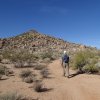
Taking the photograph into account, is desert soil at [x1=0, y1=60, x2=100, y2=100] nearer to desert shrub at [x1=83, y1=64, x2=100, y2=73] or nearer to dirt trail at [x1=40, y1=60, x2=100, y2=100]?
dirt trail at [x1=40, y1=60, x2=100, y2=100]

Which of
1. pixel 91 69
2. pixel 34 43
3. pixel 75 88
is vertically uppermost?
pixel 34 43

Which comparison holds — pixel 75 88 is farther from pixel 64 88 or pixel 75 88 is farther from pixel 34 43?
pixel 34 43

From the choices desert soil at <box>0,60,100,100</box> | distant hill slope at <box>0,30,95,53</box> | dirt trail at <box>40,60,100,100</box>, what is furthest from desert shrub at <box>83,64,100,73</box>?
distant hill slope at <box>0,30,95,53</box>

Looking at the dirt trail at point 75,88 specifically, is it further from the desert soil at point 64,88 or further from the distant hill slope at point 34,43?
the distant hill slope at point 34,43

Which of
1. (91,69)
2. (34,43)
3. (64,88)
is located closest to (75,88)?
(64,88)

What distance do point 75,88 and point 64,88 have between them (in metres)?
0.57

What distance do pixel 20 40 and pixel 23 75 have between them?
61.7 meters

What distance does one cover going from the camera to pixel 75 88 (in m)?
13.4

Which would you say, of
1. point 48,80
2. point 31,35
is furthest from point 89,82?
point 31,35

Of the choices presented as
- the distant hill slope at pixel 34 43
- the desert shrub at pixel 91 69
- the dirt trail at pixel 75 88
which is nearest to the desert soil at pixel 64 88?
the dirt trail at pixel 75 88

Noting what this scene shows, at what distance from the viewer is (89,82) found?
15.0m

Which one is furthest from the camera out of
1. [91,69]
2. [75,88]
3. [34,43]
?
[34,43]

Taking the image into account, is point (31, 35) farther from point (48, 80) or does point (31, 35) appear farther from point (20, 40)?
point (48, 80)

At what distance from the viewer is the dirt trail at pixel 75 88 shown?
459 inches
